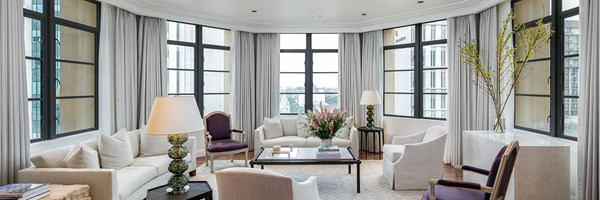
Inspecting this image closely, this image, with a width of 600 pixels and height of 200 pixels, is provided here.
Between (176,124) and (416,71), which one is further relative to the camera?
(416,71)

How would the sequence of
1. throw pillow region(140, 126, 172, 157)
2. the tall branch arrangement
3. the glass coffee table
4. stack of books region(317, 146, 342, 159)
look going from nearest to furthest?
1. the tall branch arrangement
2. the glass coffee table
3. stack of books region(317, 146, 342, 159)
4. throw pillow region(140, 126, 172, 157)

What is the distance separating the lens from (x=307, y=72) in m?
8.21

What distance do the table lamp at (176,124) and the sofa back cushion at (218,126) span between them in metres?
3.37

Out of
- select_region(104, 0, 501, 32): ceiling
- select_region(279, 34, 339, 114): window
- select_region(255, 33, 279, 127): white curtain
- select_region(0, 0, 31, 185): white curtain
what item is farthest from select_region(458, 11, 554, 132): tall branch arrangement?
select_region(0, 0, 31, 185): white curtain

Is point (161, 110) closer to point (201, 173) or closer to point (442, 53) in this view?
point (201, 173)

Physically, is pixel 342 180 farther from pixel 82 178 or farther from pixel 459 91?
pixel 82 178

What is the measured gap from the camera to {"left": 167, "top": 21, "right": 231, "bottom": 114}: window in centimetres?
692

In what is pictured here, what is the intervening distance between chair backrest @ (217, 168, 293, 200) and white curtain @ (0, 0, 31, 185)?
2423 millimetres

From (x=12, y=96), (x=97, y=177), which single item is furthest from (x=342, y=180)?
(x=12, y=96)

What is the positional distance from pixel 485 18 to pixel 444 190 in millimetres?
3835

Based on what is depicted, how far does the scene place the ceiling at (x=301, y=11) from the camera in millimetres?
5984

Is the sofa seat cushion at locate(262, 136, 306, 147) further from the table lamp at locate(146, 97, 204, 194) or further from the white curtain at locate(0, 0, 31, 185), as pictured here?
the white curtain at locate(0, 0, 31, 185)

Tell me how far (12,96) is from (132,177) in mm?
1400

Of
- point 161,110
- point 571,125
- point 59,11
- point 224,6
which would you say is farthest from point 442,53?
point 59,11
